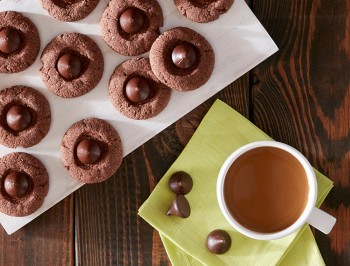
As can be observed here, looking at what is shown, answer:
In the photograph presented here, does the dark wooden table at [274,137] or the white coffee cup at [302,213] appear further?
the dark wooden table at [274,137]

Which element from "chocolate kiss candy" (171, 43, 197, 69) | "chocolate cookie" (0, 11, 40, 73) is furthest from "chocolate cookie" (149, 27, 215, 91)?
"chocolate cookie" (0, 11, 40, 73)

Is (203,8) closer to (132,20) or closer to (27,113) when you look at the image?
(132,20)

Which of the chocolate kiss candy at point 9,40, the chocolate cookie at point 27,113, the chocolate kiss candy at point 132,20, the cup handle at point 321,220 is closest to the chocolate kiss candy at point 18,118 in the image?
the chocolate cookie at point 27,113

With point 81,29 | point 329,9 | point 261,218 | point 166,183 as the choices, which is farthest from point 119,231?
point 329,9

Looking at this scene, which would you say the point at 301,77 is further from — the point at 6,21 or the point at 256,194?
the point at 6,21

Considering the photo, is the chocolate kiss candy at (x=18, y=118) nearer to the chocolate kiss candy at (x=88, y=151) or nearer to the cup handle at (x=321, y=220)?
the chocolate kiss candy at (x=88, y=151)

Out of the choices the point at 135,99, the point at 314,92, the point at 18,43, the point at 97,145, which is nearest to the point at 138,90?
the point at 135,99
